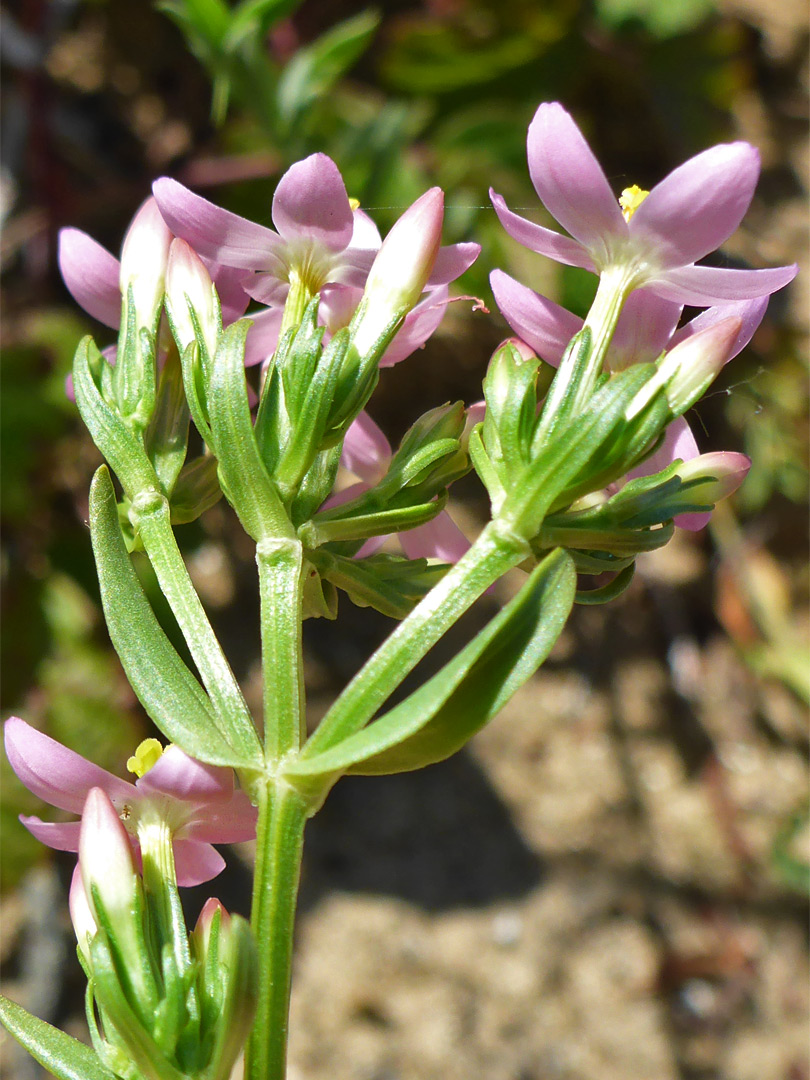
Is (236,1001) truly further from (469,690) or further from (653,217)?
(653,217)

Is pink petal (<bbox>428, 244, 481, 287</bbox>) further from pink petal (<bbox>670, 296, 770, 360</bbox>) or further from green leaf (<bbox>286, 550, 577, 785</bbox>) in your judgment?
green leaf (<bbox>286, 550, 577, 785</bbox>)

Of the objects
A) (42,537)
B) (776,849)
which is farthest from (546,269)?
(776,849)

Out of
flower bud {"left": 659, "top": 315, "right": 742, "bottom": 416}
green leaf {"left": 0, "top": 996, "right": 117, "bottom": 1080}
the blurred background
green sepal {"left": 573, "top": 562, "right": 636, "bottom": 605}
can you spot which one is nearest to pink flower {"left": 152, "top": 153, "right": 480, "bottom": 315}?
flower bud {"left": 659, "top": 315, "right": 742, "bottom": 416}

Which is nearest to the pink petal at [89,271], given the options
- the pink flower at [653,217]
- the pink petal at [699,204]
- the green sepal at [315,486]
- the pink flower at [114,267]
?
the pink flower at [114,267]

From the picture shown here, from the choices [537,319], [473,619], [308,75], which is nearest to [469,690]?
[537,319]

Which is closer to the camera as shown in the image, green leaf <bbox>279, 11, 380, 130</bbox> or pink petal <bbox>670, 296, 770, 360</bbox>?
pink petal <bbox>670, 296, 770, 360</bbox>

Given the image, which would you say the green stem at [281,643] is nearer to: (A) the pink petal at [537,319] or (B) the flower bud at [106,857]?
(B) the flower bud at [106,857]

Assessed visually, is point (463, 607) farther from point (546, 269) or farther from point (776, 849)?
point (776, 849)
